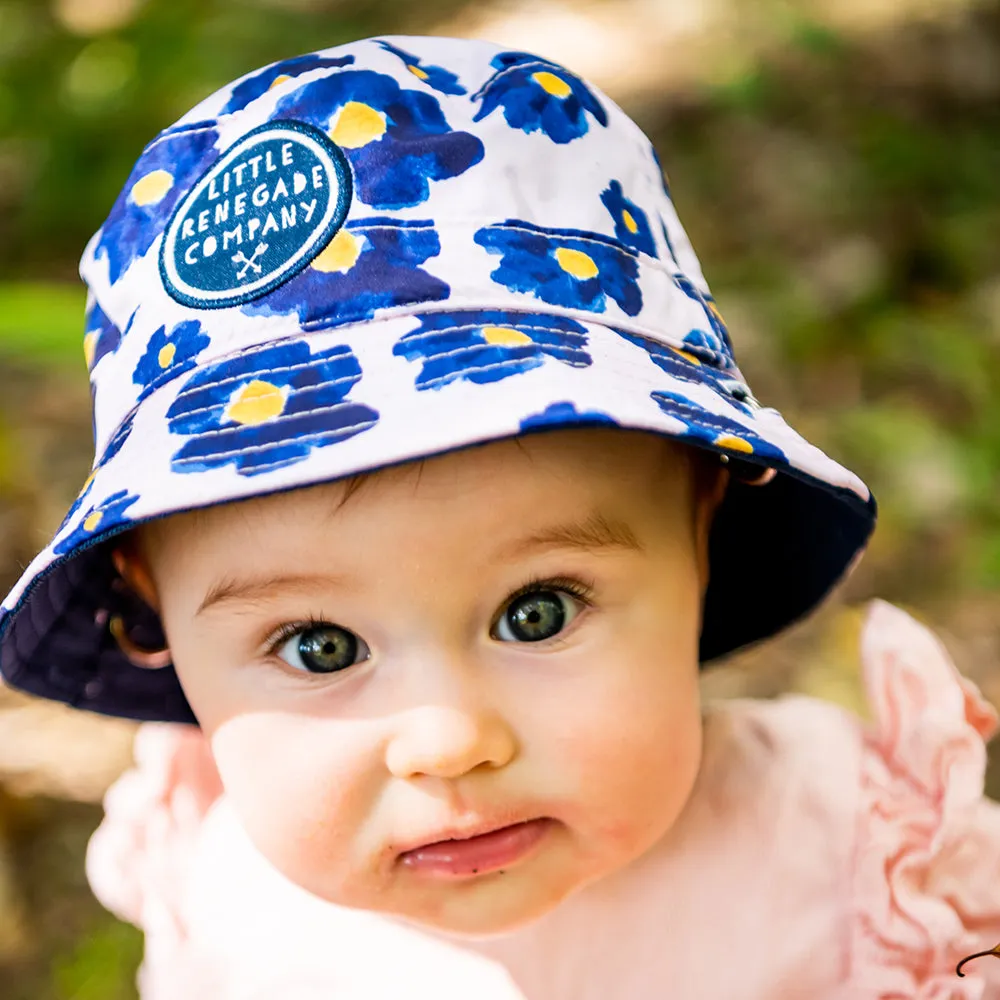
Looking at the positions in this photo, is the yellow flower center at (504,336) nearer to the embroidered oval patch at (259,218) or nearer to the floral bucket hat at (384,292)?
the floral bucket hat at (384,292)

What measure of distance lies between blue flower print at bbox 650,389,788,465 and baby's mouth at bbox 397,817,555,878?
0.98 ft

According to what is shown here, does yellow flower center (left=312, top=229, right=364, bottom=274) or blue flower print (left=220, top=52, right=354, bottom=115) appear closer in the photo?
yellow flower center (left=312, top=229, right=364, bottom=274)

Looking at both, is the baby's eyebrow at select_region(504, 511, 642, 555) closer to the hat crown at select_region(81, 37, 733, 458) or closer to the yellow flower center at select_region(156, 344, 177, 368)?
the hat crown at select_region(81, 37, 733, 458)

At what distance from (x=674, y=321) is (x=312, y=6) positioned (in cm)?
265

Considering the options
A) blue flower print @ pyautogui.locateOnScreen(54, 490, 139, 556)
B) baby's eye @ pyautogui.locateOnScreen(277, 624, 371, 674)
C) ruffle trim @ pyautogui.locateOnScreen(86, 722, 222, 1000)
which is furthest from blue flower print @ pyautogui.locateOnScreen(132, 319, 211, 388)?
ruffle trim @ pyautogui.locateOnScreen(86, 722, 222, 1000)

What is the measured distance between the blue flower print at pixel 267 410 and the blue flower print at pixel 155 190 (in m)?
0.15

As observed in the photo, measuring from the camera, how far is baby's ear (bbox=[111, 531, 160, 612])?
1021mm

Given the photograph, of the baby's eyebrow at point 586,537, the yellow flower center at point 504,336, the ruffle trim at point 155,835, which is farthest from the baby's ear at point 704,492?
the ruffle trim at point 155,835

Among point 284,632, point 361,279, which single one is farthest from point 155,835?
point 361,279

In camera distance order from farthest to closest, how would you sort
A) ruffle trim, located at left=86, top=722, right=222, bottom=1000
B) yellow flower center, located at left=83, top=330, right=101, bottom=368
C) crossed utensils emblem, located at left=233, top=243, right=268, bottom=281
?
ruffle trim, located at left=86, top=722, right=222, bottom=1000, yellow flower center, located at left=83, top=330, right=101, bottom=368, crossed utensils emblem, located at left=233, top=243, right=268, bottom=281

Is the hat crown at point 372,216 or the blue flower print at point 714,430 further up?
the hat crown at point 372,216

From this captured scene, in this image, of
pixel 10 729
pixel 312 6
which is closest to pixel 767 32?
pixel 312 6

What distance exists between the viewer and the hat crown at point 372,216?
871 millimetres

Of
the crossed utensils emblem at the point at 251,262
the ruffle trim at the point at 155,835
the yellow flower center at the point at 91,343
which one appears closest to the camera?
the crossed utensils emblem at the point at 251,262
